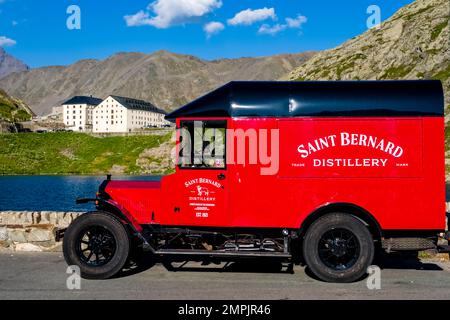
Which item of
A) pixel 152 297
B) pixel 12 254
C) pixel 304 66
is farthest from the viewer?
pixel 304 66

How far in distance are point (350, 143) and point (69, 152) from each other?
4653 inches

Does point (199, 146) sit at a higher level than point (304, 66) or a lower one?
lower

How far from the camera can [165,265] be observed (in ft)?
30.4

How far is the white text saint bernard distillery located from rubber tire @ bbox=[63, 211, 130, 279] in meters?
3.70

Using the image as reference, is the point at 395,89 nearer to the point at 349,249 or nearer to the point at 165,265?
the point at 349,249

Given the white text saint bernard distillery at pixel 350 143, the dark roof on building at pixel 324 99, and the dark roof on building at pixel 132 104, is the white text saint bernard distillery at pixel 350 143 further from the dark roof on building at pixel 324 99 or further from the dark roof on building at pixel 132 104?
the dark roof on building at pixel 132 104

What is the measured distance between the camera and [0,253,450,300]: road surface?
23.1 ft

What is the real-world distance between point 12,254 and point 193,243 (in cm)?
481

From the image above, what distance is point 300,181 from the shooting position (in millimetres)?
8125

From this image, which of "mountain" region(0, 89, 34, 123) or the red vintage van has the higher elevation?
"mountain" region(0, 89, 34, 123)

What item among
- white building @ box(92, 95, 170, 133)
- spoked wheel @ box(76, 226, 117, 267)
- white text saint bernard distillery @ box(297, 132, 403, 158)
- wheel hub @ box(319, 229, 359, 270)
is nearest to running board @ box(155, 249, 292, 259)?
wheel hub @ box(319, 229, 359, 270)

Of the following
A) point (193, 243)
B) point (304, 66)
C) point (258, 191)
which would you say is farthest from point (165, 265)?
point (304, 66)

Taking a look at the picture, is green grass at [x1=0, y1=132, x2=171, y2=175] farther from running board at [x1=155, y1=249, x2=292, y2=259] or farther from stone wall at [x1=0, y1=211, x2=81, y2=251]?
running board at [x1=155, y1=249, x2=292, y2=259]

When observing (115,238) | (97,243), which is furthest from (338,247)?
(97,243)
